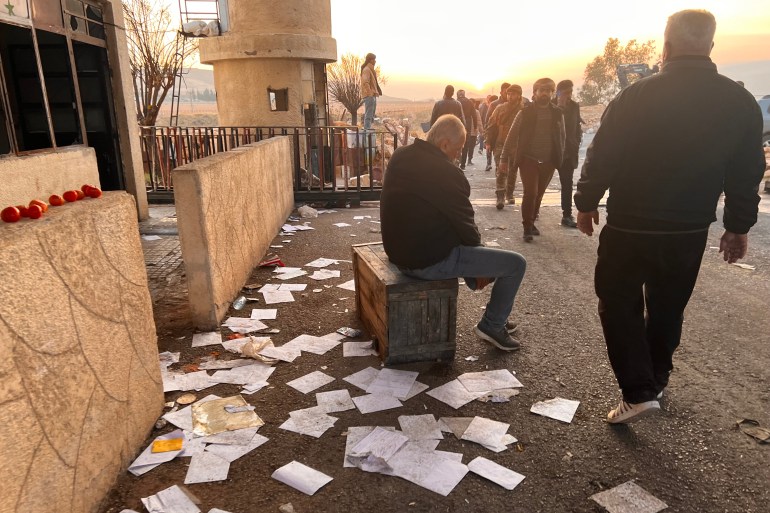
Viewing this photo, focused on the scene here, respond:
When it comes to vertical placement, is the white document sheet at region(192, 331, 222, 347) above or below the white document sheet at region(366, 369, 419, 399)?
above

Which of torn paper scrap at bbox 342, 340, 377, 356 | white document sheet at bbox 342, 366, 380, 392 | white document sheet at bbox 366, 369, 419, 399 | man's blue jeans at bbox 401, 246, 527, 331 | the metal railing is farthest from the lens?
the metal railing

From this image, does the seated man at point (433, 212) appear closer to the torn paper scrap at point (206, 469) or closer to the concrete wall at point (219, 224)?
the concrete wall at point (219, 224)

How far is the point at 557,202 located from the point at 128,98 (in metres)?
7.92

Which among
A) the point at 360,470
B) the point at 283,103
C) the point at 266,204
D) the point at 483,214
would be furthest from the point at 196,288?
the point at 283,103

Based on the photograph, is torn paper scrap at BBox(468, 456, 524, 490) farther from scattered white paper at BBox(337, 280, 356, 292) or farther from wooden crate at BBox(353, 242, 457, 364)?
scattered white paper at BBox(337, 280, 356, 292)

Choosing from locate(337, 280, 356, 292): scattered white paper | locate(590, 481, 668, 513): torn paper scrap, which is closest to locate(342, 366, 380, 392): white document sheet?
locate(590, 481, 668, 513): torn paper scrap

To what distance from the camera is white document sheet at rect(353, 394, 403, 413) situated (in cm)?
328

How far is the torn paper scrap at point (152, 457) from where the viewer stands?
2686mm

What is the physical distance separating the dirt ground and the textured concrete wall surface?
14.3 inches

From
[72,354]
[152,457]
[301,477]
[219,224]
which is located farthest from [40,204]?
[219,224]

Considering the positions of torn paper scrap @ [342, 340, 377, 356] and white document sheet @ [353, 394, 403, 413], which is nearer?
white document sheet @ [353, 394, 403, 413]

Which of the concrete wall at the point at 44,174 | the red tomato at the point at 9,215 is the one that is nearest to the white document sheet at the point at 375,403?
the red tomato at the point at 9,215

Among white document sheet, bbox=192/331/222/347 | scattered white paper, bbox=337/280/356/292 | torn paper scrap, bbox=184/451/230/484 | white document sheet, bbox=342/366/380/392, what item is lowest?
white document sheet, bbox=342/366/380/392

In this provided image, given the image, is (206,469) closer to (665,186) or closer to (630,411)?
(630,411)
